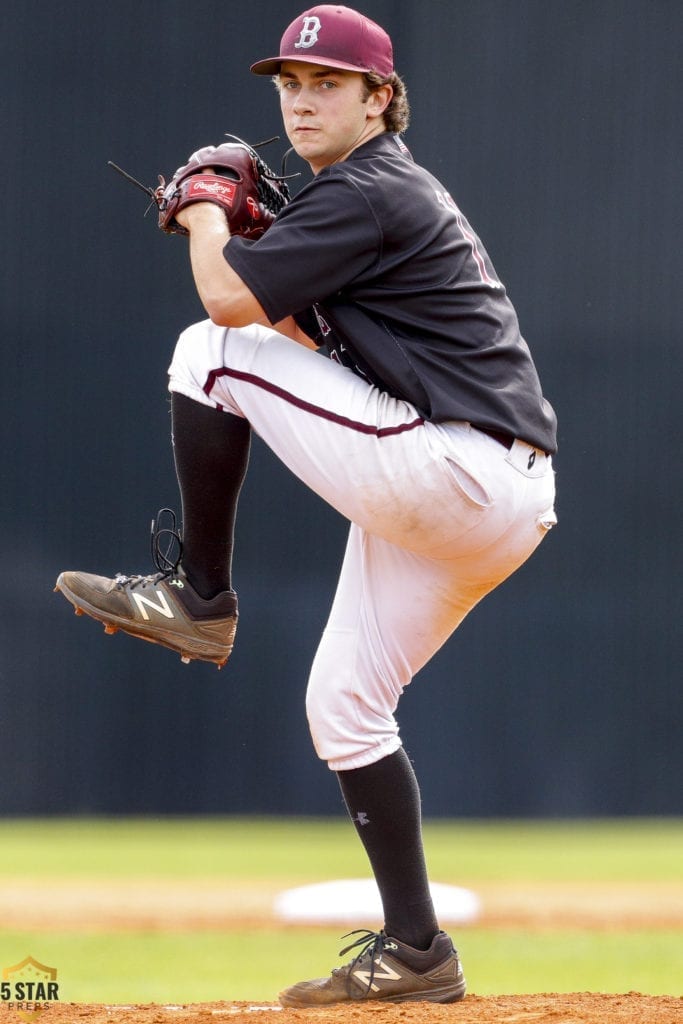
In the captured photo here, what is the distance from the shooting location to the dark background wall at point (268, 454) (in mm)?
6238

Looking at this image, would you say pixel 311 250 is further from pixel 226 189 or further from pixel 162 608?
pixel 162 608

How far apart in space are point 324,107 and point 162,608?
0.77 meters

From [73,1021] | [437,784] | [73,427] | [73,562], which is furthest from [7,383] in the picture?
[73,1021]

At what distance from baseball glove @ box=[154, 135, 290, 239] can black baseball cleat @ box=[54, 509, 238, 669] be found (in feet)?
1.55

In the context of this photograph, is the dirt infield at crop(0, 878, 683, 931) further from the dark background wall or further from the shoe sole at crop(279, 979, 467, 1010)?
the shoe sole at crop(279, 979, 467, 1010)

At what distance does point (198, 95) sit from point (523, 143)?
141cm

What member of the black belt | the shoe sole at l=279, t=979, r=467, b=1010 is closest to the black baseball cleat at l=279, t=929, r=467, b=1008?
the shoe sole at l=279, t=979, r=467, b=1010

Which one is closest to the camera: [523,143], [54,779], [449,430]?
[449,430]

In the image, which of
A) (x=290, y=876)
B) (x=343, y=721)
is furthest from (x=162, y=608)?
(x=290, y=876)

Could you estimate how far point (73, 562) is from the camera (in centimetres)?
627

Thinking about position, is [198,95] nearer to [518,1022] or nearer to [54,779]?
[54,779]

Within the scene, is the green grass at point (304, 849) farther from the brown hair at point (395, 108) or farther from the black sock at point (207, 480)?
the brown hair at point (395, 108)

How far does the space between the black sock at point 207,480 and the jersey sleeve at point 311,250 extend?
0.23 m

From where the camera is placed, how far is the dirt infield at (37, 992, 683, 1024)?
6.97ft
